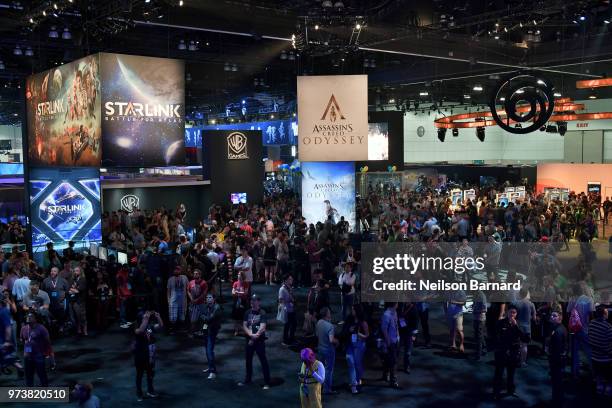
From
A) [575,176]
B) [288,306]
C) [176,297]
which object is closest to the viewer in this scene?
[288,306]

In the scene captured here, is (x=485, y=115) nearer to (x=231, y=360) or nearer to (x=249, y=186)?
(x=249, y=186)

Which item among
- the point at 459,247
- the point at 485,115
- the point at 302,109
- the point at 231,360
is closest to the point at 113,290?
the point at 231,360

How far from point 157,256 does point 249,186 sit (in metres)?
12.6

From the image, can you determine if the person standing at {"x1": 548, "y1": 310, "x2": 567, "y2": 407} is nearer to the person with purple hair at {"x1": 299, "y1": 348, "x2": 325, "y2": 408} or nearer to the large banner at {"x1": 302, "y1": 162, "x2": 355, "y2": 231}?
the person with purple hair at {"x1": 299, "y1": 348, "x2": 325, "y2": 408}

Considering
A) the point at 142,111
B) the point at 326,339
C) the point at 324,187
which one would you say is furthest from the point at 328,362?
the point at 324,187

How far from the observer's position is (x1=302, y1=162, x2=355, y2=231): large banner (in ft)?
57.6

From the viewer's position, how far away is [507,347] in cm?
718

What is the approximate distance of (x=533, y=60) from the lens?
1747 centimetres

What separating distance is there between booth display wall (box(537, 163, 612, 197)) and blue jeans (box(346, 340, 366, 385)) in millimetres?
21274

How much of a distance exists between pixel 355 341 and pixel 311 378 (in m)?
1.43

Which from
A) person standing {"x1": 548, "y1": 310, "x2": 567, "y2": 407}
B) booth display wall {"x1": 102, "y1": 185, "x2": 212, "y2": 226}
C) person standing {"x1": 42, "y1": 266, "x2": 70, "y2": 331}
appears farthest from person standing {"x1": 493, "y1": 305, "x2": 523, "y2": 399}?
booth display wall {"x1": 102, "y1": 185, "x2": 212, "y2": 226}

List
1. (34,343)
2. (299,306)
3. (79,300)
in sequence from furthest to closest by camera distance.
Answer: (299,306) < (79,300) < (34,343)

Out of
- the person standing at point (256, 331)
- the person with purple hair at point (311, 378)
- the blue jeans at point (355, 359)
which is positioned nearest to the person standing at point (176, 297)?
the person standing at point (256, 331)

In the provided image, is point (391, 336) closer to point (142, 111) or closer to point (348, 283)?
point (348, 283)
